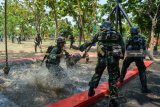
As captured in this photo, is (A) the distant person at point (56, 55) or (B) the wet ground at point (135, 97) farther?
(A) the distant person at point (56, 55)

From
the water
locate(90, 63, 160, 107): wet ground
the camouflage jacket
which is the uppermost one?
the camouflage jacket

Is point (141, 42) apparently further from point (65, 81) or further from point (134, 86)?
point (65, 81)

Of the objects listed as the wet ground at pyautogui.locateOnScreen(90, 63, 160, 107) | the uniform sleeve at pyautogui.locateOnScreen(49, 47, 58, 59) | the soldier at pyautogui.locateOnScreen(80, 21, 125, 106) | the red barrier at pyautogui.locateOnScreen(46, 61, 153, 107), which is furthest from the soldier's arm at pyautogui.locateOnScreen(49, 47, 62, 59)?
the wet ground at pyautogui.locateOnScreen(90, 63, 160, 107)

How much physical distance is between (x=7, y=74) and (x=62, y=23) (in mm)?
38672

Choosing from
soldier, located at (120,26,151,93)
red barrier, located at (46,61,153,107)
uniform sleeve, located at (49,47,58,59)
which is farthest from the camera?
uniform sleeve, located at (49,47,58,59)

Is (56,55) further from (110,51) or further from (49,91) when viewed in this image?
(110,51)

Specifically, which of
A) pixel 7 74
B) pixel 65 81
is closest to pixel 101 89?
pixel 65 81

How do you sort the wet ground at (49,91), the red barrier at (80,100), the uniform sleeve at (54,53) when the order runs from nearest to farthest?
the red barrier at (80,100)
the wet ground at (49,91)
the uniform sleeve at (54,53)

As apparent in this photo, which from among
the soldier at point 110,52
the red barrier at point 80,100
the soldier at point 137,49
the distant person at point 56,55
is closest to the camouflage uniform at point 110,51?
the soldier at point 110,52

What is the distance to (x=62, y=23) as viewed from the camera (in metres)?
47.7

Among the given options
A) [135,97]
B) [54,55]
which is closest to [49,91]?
[54,55]

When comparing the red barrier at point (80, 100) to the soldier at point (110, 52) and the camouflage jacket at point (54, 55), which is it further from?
the camouflage jacket at point (54, 55)

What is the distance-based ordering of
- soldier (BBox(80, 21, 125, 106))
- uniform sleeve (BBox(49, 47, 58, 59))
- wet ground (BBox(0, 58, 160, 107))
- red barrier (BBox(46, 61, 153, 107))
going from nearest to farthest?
red barrier (BBox(46, 61, 153, 107)) → soldier (BBox(80, 21, 125, 106)) → wet ground (BBox(0, 58, 160, 107)) → uniform sleeve (BBox(49, 47, 58, 59))

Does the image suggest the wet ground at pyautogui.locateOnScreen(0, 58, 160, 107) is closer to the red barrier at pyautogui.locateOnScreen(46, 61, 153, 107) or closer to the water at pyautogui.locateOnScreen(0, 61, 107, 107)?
the water at pyautogui.locateOnScreen(0, 61, 107, 107)
